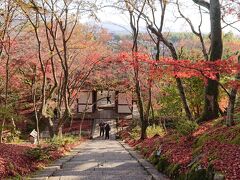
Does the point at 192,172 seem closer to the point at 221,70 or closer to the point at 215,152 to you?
the point at 215,152

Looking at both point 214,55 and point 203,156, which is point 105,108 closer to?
point 214,55

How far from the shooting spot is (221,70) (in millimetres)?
9883

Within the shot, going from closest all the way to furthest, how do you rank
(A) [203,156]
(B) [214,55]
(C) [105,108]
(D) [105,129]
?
(A) [203,156]
(B) [214,55]
(D) [105,129]
(C) [105,108]

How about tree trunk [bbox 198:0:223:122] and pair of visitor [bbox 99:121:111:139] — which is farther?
pair of visitor [bbox 99:121:111:139]

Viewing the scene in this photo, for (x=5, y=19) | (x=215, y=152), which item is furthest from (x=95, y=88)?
(x=215, y=152)

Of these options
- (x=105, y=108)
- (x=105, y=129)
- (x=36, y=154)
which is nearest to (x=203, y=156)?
(x=36, y=154)

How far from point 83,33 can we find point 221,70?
17.7m

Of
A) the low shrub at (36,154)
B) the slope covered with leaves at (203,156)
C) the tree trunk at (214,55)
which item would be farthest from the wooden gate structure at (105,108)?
the slope covered with leaves at (203,156)

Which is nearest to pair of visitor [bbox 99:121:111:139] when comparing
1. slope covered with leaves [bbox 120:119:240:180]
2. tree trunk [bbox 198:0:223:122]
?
tree trunk [bbox 198:0:223:122]

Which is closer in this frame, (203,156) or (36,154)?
(203,156)

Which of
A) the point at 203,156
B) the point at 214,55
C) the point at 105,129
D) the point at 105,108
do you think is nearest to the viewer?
the point at 203,156

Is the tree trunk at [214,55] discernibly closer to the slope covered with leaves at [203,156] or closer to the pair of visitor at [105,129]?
the slope covered with leaves at [203,156]

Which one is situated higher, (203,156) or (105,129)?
(203,156)

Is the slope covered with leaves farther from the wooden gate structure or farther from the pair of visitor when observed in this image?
the wooden gate structure
